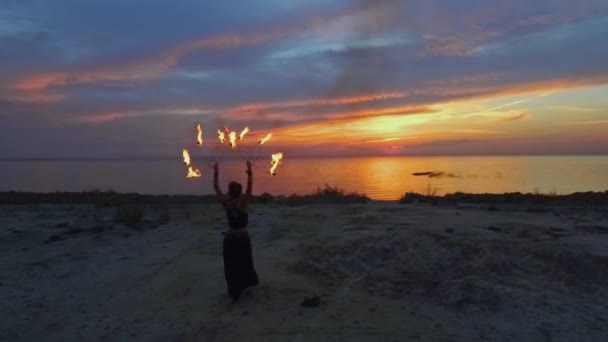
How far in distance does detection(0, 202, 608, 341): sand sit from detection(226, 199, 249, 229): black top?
1345 mm

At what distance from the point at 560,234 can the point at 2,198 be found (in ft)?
80.1

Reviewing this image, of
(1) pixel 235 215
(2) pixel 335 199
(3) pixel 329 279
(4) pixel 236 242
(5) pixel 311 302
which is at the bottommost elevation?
(5) pixel 311 302

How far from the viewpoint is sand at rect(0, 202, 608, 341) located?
7355 mm

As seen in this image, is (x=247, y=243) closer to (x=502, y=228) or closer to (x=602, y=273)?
(x=602, y=273)

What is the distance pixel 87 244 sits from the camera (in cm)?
1415

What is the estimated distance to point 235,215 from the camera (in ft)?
27.3

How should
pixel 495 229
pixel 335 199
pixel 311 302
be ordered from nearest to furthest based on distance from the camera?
Result: pixel 311 302 < pixel 495 229 < pixel 335 199

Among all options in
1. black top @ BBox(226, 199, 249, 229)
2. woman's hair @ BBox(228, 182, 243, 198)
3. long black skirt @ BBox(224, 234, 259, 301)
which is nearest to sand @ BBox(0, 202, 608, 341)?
long black skirt @ BBox(224, 234, 259, 301)

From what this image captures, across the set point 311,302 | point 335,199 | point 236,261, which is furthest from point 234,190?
point 335,199

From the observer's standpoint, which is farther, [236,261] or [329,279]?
[329,279]

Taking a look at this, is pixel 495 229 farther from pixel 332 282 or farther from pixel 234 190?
pixel 234 190

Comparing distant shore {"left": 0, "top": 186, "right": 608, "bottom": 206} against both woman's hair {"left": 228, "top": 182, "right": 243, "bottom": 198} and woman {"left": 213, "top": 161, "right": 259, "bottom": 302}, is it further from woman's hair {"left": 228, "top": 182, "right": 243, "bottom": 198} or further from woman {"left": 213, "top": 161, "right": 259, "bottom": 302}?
woman's hair {"left": 228, "top": 182, "right": 243, "bottom": 198}

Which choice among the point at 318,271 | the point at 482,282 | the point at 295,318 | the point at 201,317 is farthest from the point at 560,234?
the point at 201,317

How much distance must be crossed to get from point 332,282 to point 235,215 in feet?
8.00
